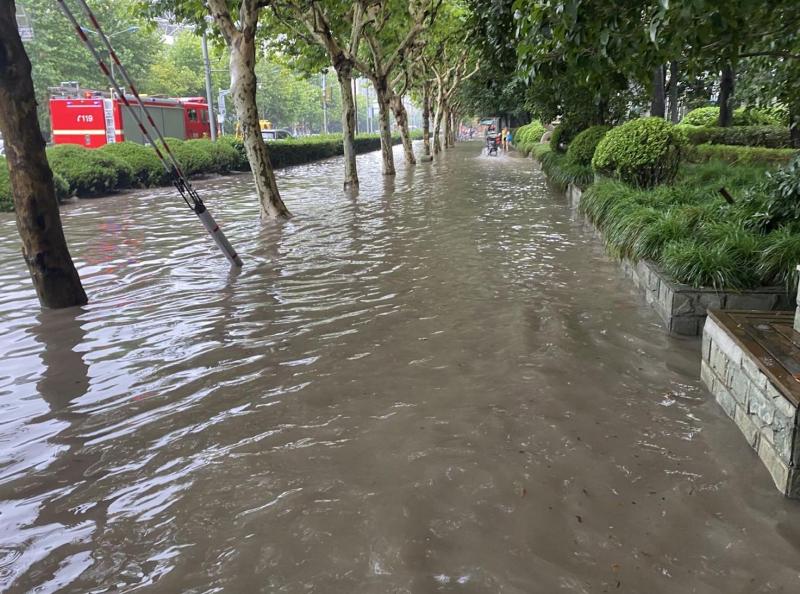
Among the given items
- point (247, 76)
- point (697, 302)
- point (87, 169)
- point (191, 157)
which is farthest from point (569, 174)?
point (191, 157)

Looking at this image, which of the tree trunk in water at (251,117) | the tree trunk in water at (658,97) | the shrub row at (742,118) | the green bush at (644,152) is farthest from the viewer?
the shrub row at (742,118)

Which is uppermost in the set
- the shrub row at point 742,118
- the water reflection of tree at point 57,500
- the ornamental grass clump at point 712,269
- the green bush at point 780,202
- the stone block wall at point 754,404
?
the shrub row at point 742,118

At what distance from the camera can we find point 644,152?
10117 millimetres

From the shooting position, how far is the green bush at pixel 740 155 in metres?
11.0

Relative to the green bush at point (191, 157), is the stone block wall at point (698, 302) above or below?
below

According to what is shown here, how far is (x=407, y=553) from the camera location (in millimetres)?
2648

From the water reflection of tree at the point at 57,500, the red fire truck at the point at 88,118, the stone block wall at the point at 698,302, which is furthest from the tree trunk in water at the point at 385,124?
the water reflection of tree at the point at 57,500

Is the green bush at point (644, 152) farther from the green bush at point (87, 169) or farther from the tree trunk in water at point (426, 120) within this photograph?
the tree trunk in water at point (426, 120)

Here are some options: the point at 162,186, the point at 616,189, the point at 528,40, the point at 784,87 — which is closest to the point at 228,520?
the point at 528,40

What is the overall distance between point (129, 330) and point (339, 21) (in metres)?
16.8

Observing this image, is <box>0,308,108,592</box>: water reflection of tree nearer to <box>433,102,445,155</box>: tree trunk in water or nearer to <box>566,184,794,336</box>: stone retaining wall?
<box>566,184,794,336</box>: stone retaining wall

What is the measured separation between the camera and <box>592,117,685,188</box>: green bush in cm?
1012

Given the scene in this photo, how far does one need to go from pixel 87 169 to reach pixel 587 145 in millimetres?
13191

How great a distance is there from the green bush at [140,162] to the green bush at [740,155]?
1544cm
